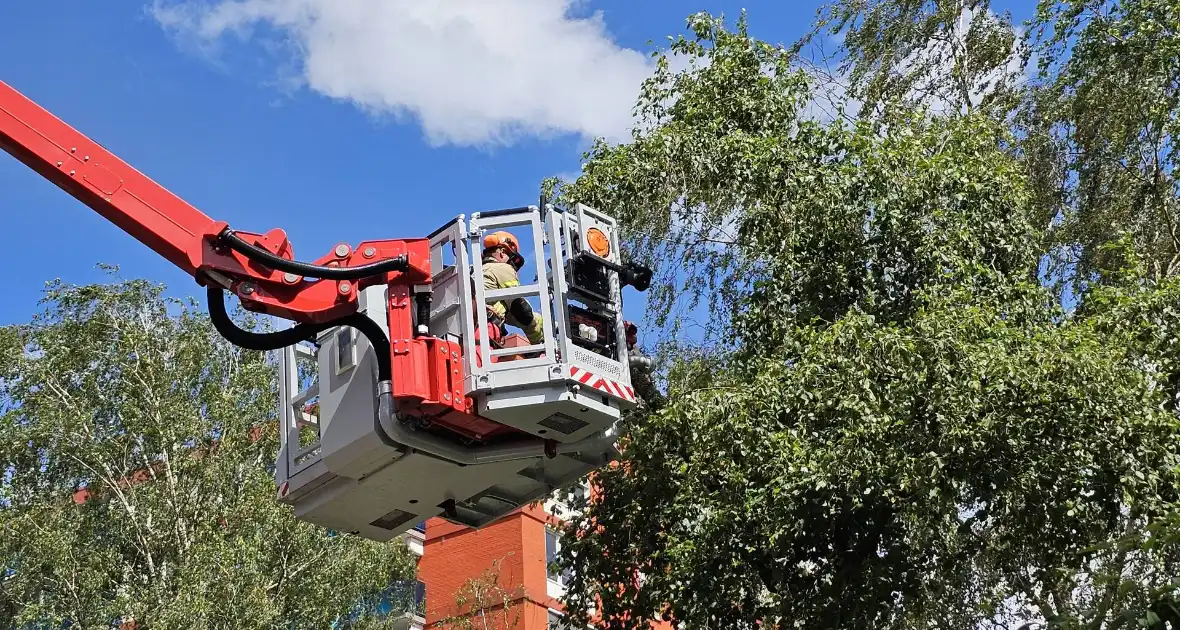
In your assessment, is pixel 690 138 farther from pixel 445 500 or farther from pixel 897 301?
pixel 445 500

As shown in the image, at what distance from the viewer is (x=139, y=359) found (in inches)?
988

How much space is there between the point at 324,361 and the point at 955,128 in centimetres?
785

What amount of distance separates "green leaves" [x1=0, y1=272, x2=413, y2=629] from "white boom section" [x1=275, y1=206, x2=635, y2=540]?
34.8 ft

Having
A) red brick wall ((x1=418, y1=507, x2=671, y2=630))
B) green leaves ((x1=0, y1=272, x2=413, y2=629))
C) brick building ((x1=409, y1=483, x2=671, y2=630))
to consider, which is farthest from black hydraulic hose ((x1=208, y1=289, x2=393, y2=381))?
red brick wall ((x1=418, y1=507, x2=671, y2=630))

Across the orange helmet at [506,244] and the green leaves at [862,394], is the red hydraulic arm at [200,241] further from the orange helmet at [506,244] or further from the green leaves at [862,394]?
the green leaves at [862,394]

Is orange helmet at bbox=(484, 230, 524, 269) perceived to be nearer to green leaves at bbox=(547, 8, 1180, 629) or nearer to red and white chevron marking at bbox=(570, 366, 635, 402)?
red and white chevron marking at bbox=(570, 366, 635, 402)

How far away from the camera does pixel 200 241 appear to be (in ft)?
37.0

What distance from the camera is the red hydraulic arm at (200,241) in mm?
11078

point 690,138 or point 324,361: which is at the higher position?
point 690,138

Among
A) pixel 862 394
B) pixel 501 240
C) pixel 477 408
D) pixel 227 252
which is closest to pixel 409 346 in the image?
pixel 477 408

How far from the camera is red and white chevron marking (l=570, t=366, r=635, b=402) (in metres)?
10.3

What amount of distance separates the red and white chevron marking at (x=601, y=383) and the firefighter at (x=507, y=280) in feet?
1.63

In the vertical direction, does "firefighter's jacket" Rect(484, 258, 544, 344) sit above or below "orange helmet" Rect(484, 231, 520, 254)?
below

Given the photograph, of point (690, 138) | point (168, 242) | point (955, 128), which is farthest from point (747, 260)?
point (168, 242)
